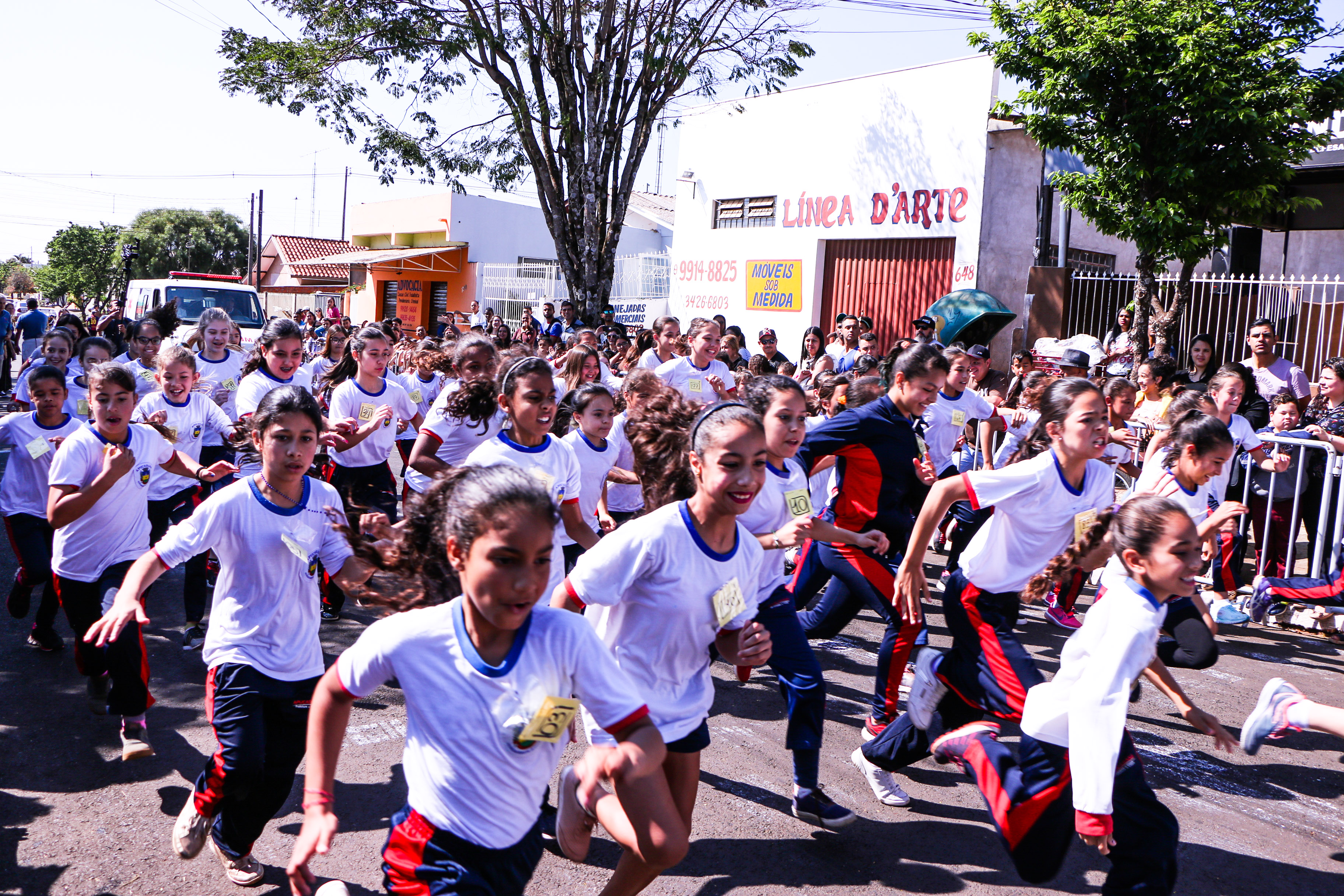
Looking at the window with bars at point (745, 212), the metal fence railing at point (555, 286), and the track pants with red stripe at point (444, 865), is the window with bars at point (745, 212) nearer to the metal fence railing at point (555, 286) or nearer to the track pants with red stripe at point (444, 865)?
the metal fence railing at point (555, 286)

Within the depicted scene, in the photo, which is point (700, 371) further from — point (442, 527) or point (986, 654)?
point (442, 527)

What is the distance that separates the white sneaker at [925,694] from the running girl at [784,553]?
0.36 meters

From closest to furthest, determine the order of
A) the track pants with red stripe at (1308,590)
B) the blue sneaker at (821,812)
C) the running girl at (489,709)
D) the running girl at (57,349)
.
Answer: the running girl at (489,709)
the blue sneaker at (821,812)
the track pants with red stripe at (1308,590)
the running girl at (57,349)

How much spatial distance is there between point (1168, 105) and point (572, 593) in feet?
39.4

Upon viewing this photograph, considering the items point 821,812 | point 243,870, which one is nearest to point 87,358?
point 243,870

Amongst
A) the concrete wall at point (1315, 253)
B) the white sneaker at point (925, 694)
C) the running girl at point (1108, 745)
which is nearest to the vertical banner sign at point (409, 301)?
the concrete wall at point (1315, 253)

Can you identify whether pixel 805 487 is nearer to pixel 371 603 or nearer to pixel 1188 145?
pixel 371 603

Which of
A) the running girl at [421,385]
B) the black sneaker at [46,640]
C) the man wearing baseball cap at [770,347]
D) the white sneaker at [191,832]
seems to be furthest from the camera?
the man wearing baseball cap at [770,347]

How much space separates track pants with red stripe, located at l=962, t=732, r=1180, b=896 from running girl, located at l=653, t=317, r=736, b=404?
5756mm

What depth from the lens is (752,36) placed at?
18016 mm

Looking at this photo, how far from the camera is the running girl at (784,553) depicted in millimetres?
4320

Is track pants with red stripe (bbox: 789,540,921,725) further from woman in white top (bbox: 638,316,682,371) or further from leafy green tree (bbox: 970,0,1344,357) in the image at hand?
leafy green tree (bbox: 970,0,1344,357)

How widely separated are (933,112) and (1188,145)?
19.9ft

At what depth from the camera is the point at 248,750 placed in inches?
143
